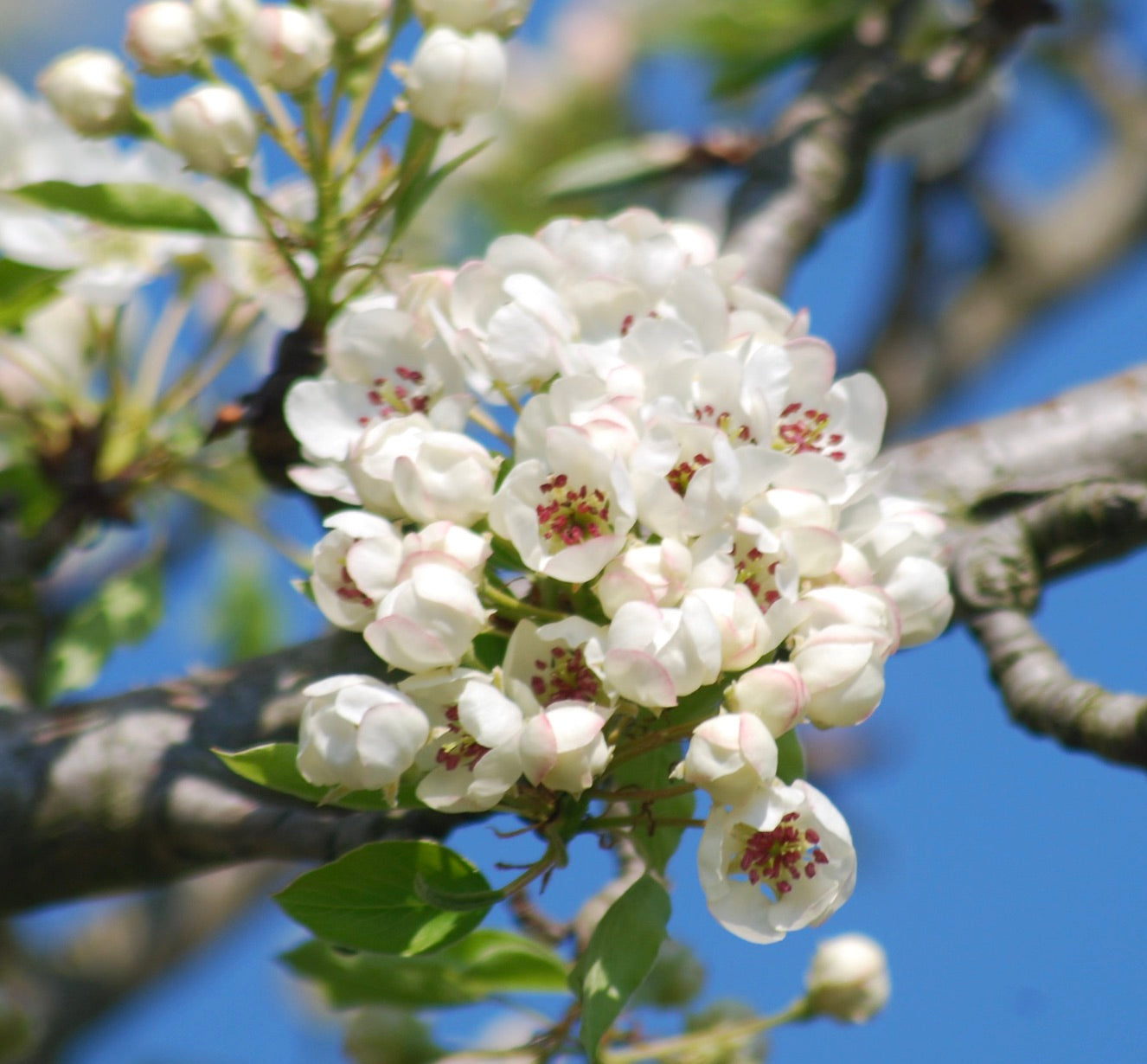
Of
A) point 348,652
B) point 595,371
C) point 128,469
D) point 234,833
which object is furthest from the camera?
point 128,469

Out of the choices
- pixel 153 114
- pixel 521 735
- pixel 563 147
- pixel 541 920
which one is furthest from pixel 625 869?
pixel 563 147

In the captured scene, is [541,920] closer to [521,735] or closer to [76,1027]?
[521,735]

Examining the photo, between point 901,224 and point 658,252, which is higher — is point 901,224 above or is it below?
above

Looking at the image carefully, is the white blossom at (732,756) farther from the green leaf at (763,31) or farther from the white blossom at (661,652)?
the green leaf at (763,31)

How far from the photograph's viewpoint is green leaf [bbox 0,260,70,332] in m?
1.43

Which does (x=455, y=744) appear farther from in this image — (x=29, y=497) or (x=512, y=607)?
(x=29, y=497)

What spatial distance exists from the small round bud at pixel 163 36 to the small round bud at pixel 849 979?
1137mm

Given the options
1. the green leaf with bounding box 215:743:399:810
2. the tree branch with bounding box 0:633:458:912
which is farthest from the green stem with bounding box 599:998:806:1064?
the green leaf with bounding box 215:743:399:810

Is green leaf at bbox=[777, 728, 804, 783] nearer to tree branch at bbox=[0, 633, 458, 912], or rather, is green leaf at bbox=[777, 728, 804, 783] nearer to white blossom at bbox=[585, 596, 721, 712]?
white blossom at bbox=[585, 596, 721, 712]

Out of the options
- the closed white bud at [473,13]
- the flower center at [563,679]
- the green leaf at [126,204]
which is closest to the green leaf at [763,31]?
the closed white bud at [473,13]

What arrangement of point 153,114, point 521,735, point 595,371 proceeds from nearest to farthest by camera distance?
point 521,735
point 595,371
point 153,114

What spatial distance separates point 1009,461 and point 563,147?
1777mm

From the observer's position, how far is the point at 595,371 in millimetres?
1130

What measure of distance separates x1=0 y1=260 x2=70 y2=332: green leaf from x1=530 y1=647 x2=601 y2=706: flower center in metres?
0.70
